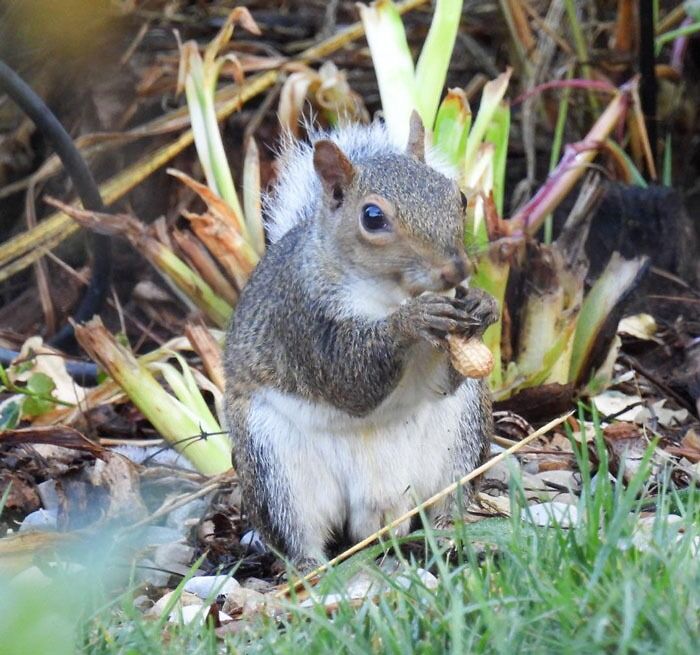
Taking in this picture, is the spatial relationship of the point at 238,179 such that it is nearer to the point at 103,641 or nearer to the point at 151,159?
the point at 151,159

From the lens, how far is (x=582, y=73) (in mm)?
4988

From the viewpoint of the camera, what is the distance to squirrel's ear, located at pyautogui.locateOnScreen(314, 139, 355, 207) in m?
2.61

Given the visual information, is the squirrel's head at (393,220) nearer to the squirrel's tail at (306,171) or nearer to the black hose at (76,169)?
the squirrel's tail at (306,171)

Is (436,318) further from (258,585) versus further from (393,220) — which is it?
(258,585)

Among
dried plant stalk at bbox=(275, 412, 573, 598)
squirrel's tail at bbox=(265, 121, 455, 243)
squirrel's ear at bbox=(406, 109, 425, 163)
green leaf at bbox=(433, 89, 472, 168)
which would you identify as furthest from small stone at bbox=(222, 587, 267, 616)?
green leaf at bbox=(433, 89, 472, 168)

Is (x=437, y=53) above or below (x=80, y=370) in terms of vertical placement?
above

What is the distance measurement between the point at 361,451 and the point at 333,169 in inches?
22.6

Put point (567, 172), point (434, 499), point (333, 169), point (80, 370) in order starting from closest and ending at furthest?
point (434, 499)
point (333, 169)
point (567, 172)
point (80, 370)

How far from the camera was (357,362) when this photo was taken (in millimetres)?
2527

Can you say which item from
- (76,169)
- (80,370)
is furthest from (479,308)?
(76,169)

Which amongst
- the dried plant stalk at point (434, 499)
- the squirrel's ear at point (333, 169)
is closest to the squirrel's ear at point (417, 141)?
the squirrel's ear at point (333, 169)

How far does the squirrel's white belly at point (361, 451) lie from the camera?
266 cm

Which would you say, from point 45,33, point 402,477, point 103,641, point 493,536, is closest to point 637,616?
point 493,536

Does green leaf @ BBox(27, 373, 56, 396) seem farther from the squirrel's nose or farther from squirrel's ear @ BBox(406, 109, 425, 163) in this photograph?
the squirrel's nose
